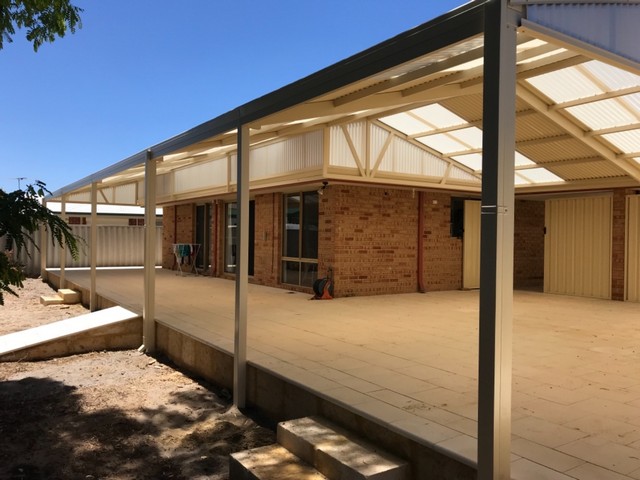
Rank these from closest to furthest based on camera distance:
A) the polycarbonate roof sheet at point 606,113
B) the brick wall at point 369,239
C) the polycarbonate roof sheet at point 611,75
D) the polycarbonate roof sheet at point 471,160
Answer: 1. the polycarbonate roof sheet at point 611,75
2. the polycarbonate roof sheet at point 606,113
3. the brick wall at point 369,239
4. the polycarbonate roof sheet at point 471,160

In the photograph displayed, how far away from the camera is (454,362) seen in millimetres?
5414

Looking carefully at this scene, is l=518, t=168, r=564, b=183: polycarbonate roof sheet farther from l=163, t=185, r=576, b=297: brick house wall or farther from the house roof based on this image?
l=163, t=185, r=576, b=297: brick house wall

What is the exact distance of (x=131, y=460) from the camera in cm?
435

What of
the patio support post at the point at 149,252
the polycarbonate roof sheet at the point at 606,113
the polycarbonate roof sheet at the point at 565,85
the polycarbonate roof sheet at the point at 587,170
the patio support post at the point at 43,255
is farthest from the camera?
the patio support post at the point at 43,255

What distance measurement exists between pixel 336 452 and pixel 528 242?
11.7 meters

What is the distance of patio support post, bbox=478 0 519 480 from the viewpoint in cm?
259

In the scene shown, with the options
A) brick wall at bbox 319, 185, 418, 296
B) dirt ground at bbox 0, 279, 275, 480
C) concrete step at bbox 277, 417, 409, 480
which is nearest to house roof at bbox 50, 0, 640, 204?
brick wall at bbox 319, 185, 418, 296

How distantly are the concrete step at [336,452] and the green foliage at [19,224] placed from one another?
6.79 feet

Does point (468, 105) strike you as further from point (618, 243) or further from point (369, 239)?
point (618, 243)

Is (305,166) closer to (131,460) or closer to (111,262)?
(131,460)

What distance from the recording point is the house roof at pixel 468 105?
10.3 feet

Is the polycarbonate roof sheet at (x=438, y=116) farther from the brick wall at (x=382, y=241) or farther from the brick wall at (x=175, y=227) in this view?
the brick wall at (x=175, y=227)

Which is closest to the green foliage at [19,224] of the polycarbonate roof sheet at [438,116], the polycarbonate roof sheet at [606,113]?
the polycarbonate roof sheet at [438,116]

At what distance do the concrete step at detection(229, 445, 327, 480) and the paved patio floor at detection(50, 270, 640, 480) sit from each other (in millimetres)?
594
